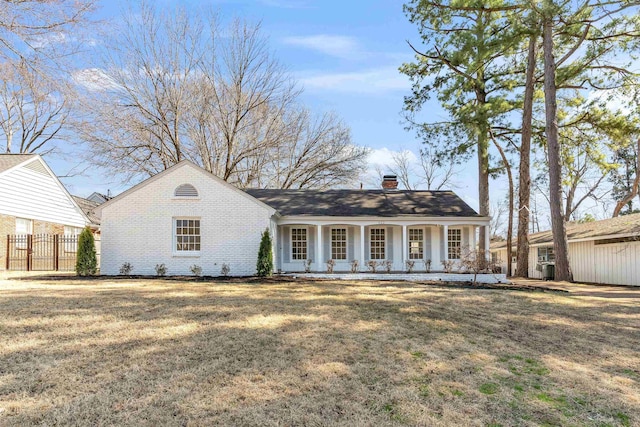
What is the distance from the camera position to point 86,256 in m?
14.9

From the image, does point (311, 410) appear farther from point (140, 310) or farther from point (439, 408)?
point (140, 310)

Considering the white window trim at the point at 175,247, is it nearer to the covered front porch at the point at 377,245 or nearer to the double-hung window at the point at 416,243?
the covered front porch at the point at 377,245

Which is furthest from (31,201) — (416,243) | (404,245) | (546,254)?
(546,254)

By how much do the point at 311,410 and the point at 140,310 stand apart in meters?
5.09

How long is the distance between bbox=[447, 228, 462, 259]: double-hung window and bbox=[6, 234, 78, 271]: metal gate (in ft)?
58.3

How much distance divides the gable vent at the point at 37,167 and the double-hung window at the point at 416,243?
17.9 meters

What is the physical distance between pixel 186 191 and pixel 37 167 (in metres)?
10.0

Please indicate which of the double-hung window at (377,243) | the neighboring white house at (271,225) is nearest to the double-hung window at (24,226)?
the neighboring white house at (271,225)

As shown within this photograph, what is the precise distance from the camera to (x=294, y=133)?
26.8 meters

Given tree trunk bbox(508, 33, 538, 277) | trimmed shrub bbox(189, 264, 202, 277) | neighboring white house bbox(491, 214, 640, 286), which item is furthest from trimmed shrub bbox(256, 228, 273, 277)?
neighboring white house bbox(491, 214, 640, 286)

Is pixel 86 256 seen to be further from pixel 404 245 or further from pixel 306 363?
pixel 306 363

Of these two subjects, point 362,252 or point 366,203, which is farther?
point 366,203

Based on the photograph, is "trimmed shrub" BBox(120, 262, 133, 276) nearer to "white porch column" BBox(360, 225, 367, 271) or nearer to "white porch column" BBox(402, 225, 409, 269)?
"white porch column" BBox(360, 225, 367, 271)

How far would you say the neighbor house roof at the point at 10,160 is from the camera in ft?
59.6
